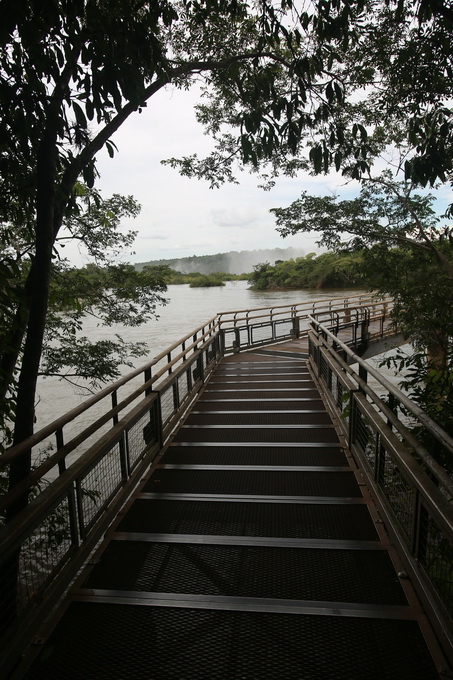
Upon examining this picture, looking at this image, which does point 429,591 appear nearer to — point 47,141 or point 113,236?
point 47,141

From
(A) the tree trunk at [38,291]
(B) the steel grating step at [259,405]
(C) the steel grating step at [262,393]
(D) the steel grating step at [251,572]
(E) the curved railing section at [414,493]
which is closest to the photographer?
(E) the curved railing section at [414,493]

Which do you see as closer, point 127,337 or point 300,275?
point 127,337

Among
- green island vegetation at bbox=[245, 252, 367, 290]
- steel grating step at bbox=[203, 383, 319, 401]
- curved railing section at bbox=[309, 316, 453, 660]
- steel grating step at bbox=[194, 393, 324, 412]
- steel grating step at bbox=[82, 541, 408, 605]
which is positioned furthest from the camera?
green island vegetation at bbox=[245, 252, 367, 290]

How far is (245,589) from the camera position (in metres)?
2.09

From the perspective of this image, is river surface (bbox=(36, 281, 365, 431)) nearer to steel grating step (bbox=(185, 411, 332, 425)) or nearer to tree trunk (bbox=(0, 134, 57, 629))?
tree trunk (bbox=(0, 134, 57, 629))

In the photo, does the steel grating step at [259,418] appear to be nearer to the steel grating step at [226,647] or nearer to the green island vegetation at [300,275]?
the steel grating step at [226,647]

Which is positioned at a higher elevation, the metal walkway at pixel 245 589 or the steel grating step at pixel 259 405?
the metal walkway at pixel 245 589

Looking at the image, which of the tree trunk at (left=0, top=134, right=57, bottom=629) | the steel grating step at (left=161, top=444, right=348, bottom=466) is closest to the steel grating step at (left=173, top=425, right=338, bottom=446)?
the steel grating step at (left=161, top=444, right=348, bottom=466)

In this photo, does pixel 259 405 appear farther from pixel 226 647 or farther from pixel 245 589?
pixel 226 647

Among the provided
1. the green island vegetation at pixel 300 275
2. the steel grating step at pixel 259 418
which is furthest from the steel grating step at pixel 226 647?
the green island vegetation at pixel 300 275

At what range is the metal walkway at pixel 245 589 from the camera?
1.67 m

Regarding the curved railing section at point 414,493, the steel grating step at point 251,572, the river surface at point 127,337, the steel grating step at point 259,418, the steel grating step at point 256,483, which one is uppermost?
the curved railing section at point 414,493

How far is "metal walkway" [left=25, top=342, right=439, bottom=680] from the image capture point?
1.67 m

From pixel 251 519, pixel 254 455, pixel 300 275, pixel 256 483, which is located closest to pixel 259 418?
pixel 254 455
